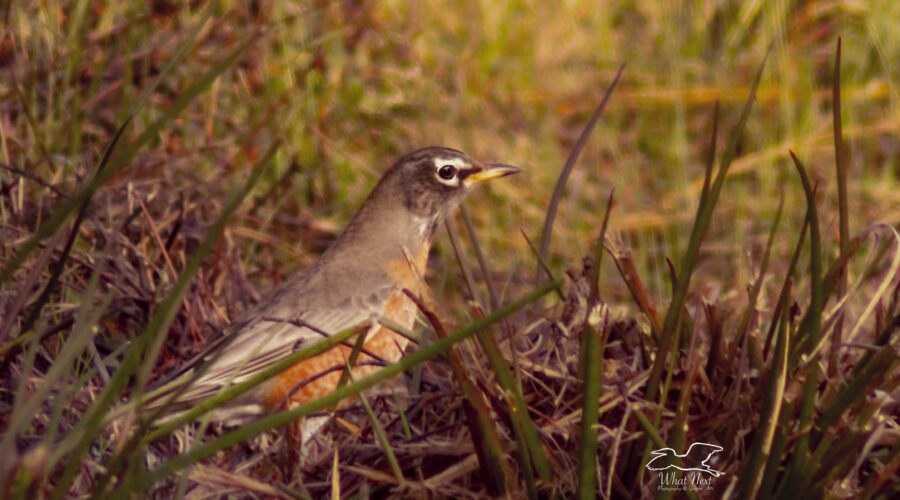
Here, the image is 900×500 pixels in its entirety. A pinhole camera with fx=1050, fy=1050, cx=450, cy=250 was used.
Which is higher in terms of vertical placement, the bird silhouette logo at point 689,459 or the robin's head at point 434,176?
the robin's head at point 434,176

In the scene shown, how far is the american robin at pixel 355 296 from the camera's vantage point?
264cm

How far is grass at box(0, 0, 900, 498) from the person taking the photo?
1.86m

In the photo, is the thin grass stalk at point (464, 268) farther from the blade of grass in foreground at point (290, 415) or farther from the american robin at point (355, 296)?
the blade of grass in foreground at point (290, 415)

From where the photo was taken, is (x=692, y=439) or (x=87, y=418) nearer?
(x=87, y=418)

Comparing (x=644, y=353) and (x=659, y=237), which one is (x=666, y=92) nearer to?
(x=659, y=237)

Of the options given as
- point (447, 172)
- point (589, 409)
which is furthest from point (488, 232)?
point (589, 409)

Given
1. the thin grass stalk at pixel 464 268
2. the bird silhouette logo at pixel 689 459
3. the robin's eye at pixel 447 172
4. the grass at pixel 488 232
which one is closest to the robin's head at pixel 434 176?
the robin's eye at pixel 447 172

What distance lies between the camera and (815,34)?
562 cm

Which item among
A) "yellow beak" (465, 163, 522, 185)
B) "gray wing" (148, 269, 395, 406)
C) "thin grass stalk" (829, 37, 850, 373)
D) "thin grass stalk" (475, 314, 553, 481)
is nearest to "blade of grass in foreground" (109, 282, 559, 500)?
"thin grass stalk" (475, 314, 553, 481)

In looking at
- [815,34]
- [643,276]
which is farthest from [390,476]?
[815,34]

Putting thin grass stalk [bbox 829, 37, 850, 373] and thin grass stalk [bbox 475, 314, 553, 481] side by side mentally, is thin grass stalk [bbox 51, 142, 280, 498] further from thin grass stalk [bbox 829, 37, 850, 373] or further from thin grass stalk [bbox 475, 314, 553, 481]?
thin grass stalk [bbox 829, 37, 850, 373]

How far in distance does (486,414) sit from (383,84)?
3214 mm

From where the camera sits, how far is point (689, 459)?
2.00m

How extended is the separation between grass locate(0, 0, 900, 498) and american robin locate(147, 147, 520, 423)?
0.18 meters
